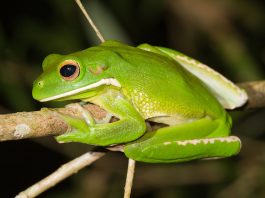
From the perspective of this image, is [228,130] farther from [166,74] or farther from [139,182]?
[139,182]

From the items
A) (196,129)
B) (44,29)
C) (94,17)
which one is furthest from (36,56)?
(196,129)

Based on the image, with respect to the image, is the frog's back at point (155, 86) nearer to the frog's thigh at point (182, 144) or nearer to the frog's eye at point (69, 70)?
the frog's thigh at point (182, 144)

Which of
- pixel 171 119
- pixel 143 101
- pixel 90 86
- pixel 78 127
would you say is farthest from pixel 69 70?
pixel 171 119

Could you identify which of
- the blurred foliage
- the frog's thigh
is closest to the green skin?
the frog's thigh

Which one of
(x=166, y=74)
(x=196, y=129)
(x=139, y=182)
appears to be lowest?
(x=196, y=129)

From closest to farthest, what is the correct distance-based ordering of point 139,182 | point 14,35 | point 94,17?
1. point 94,17
2. point 14,35
3. point 139,182

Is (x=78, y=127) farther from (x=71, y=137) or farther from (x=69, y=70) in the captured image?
(x=69, y=70)
